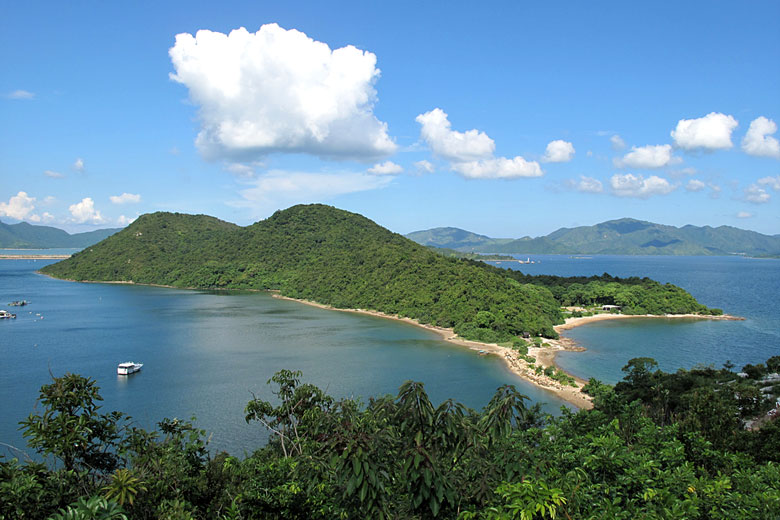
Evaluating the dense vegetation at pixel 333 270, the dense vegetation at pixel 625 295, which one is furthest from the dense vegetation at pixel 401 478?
the dense vegetation at pixel 625 295

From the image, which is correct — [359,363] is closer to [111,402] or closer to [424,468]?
[111,402]

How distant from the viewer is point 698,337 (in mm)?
40375

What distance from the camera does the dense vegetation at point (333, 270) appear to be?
148 feet

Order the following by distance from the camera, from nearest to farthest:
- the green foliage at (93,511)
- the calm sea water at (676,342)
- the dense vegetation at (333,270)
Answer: the green foliage at (93,511)
the calm sea water at (676,342)
the dense vegetation at (333,270)

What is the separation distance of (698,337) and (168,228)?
103 meters

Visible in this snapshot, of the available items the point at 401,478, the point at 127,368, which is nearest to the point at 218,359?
the point at 127,368

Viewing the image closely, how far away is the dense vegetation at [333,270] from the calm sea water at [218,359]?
5386 millimetres

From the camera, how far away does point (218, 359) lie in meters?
31.4

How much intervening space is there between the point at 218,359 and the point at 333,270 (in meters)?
38.2

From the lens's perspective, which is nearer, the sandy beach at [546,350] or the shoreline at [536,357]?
the shoreline at [536,357]

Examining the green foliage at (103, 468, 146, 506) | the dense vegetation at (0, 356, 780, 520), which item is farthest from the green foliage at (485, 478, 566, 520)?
the green foliage at (103, 468, 146, 506)

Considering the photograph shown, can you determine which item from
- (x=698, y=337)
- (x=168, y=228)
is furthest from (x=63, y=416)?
(x=168, y=228)

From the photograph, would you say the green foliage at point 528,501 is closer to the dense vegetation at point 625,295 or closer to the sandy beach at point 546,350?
the sandy beach at point 546,350

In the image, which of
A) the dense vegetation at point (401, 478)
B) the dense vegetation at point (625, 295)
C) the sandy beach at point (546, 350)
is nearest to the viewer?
the dense vegetation at point (401, 478)
